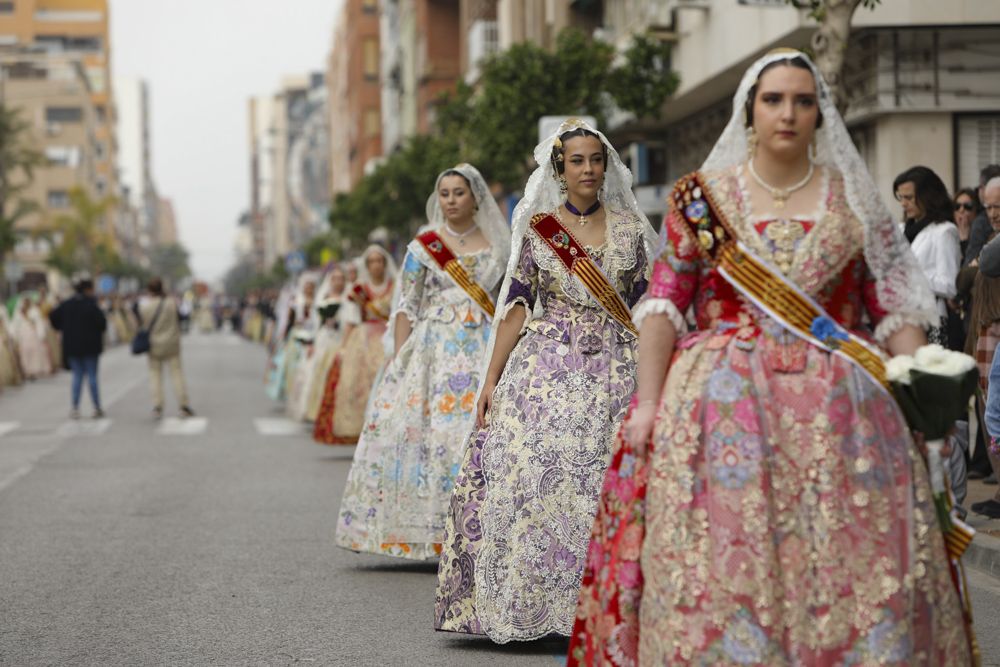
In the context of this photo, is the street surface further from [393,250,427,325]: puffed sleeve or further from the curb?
[393,250,427,325]: puffed sleeve

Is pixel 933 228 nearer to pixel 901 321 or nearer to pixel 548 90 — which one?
pixel 901 321

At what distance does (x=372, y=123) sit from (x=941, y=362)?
81842 millimetres

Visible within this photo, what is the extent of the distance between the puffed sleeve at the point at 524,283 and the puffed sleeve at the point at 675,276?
200 cm

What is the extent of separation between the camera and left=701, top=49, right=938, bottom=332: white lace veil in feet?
15.4

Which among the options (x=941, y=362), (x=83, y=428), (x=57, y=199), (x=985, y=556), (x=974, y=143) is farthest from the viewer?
(x=57, y=199)

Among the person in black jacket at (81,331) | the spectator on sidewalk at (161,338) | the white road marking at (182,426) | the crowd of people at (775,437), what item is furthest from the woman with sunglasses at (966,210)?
the person in black jacket at (81,331)

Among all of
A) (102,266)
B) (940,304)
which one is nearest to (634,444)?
(940,304)

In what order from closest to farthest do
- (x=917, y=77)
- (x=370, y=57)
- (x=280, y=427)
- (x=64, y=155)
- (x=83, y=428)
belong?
(x=917, y=77) < (x=280, y=427) < (x=83, y=428) < (x=370, y=57) < (x=64, y=155)

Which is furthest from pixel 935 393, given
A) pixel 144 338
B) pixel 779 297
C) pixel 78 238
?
pixel 78 238

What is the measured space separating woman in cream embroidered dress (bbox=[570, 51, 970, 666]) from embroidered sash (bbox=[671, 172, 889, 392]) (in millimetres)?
26

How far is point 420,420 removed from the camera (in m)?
8.85

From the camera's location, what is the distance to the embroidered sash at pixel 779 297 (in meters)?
4.56

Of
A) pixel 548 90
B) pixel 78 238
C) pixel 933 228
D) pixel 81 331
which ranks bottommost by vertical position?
pixel 81 331

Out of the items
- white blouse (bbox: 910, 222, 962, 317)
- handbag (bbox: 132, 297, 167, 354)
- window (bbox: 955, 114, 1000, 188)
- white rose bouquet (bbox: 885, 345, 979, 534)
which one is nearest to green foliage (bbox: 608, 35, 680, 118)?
window (bbox: 955, 114, 1000, 188)
